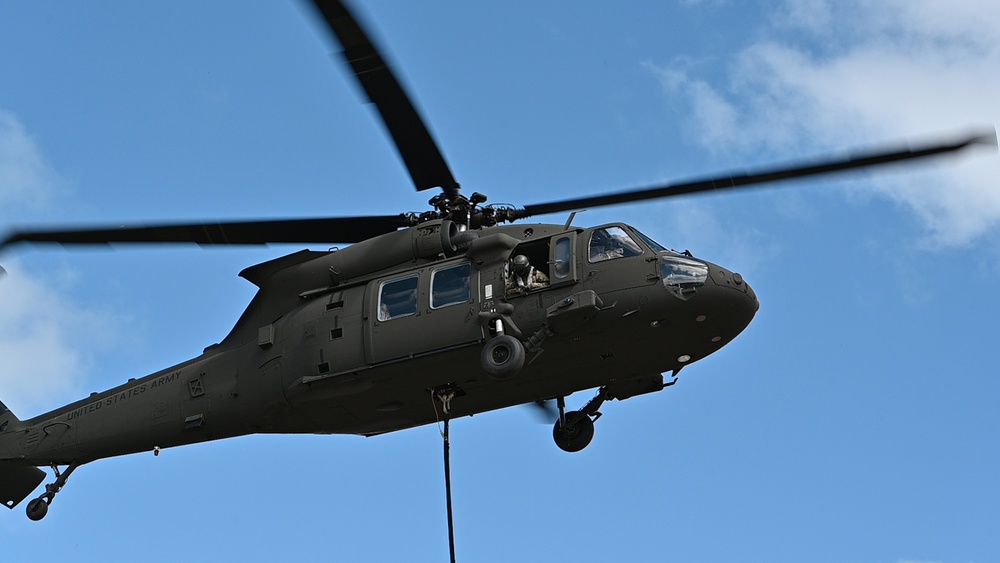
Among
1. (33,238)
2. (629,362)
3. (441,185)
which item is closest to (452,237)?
(441,185)

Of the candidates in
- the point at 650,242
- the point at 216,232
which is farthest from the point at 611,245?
the point at 216,232

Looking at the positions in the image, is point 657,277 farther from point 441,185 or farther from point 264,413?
point 264,413

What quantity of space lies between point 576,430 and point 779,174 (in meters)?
5.27

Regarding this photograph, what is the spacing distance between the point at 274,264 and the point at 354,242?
130 centimetres

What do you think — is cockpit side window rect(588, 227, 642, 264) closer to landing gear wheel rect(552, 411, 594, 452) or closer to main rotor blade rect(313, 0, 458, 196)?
main rotor blade rect(313, 0, 458, 196)

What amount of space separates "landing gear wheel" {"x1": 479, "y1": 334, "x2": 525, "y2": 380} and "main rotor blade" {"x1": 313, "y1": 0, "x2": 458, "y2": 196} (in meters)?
2.88

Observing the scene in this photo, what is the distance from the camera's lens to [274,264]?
2000 centimetres

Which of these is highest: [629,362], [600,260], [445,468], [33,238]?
[33,238]

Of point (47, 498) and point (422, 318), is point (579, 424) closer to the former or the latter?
point (422, 318)

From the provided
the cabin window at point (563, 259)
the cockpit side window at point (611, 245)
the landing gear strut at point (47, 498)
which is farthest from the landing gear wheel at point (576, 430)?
the landing gear strut at point (47, 498)

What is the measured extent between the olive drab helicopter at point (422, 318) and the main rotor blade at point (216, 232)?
0.03m

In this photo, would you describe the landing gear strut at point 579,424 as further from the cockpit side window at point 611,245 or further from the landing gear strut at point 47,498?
the landing gear strut at point 47,498

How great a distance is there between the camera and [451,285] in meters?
18.2

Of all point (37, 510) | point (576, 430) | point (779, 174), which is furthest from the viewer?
point (37, 510)
